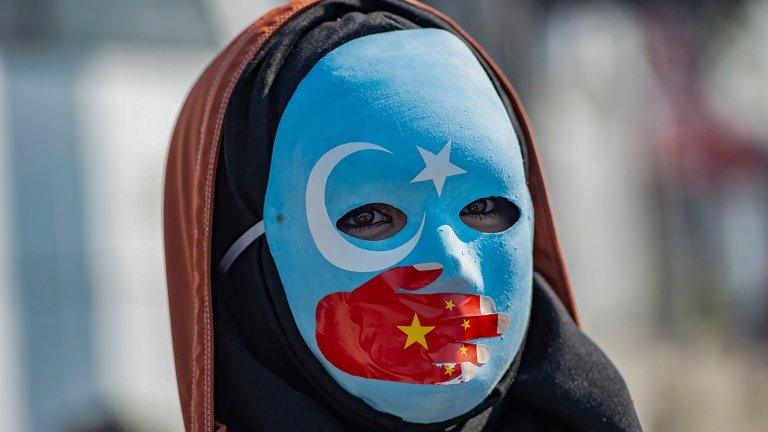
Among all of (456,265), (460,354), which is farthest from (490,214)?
(460,354)

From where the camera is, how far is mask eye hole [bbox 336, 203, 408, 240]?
2117 millimetres

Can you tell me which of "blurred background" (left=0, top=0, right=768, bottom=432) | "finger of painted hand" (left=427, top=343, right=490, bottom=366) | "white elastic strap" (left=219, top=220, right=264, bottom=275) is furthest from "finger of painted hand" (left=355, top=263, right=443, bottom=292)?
"blurred background" (left=0, top=0, right=768, bottom=432)

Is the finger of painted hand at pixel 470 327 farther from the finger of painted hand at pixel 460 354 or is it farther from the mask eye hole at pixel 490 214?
the mask eye hole at pixel 490 214

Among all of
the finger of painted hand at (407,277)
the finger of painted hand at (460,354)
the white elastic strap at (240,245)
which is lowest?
the finger of painted hand at (460,354)

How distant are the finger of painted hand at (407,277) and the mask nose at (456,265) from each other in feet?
0.05

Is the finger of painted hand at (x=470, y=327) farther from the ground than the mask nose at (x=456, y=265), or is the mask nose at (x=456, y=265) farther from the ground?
the mask nose at (x=456, y=265)

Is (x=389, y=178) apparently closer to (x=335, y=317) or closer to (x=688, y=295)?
(x=335, y=317)

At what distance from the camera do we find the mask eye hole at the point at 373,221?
6.95ft

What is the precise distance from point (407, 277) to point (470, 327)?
0.15 metres

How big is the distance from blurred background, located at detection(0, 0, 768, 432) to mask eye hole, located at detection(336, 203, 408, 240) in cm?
420

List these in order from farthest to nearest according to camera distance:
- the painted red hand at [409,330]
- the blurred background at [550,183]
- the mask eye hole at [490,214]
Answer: the blurred background at [550,183]
the mask eye hole at [490,214]
the painted red hand at [409,330]

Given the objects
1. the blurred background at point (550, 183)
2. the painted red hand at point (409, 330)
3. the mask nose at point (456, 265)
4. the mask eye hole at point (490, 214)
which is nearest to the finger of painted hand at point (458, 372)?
the painted red hand at point (409, 330)

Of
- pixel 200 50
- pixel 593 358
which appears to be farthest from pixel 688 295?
pixel 593 358

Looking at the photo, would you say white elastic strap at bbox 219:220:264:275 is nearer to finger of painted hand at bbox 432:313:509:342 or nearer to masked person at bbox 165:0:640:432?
masked person at bbox 165:0:640:432
